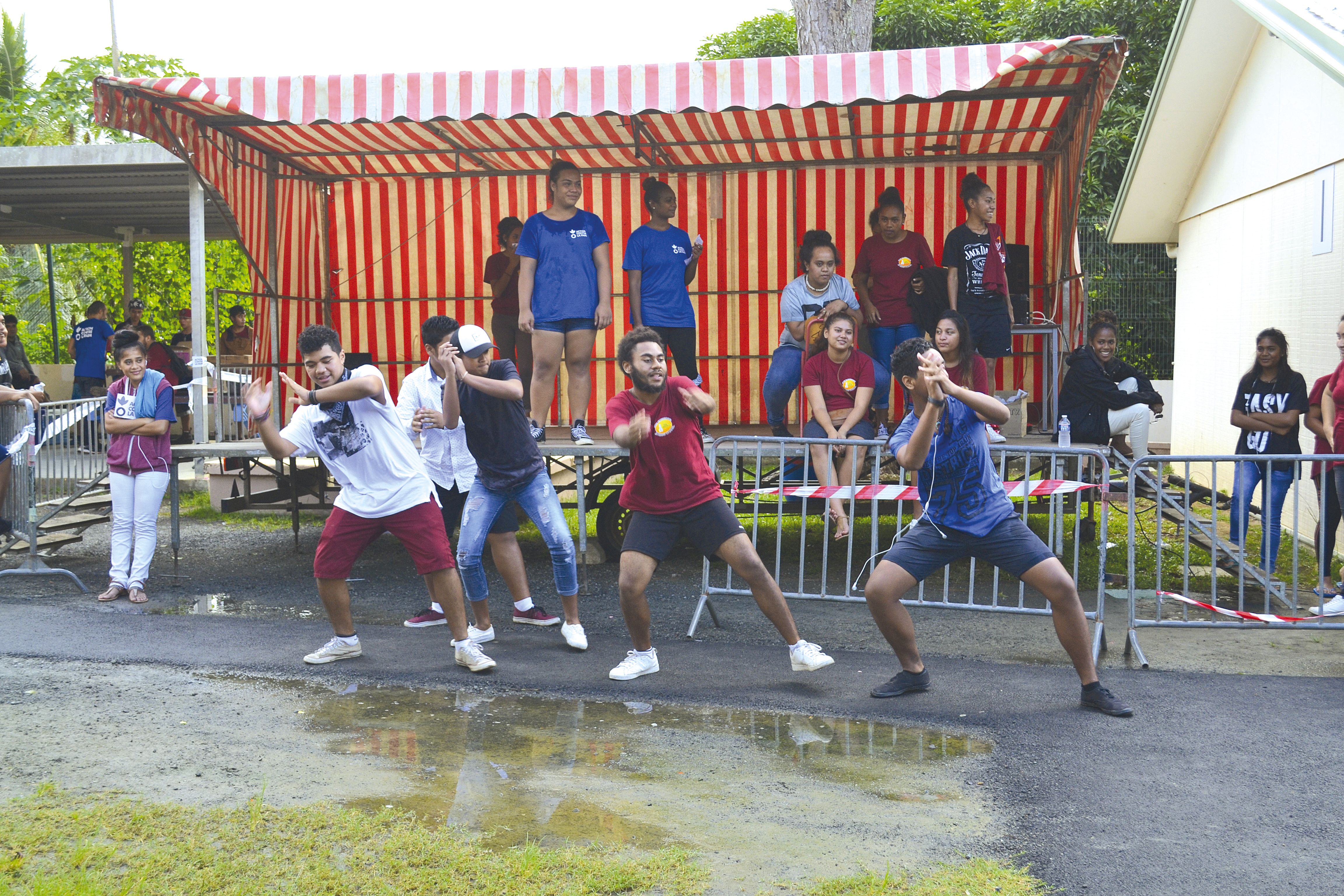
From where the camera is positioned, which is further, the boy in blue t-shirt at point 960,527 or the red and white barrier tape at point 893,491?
Answer: the red and white barrier tape at point 893,491

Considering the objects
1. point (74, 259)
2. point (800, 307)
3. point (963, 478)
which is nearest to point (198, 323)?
point (800, 307)

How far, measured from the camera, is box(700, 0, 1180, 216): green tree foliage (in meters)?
19.2

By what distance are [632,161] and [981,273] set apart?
3.97 meters

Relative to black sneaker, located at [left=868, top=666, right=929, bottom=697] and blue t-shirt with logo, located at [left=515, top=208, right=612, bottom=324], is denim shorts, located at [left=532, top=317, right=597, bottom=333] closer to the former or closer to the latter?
blue t-shirt with logo, located at [left=515, top=208, right=612, bottom=324]

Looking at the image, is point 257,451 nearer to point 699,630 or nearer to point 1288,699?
point 699,630

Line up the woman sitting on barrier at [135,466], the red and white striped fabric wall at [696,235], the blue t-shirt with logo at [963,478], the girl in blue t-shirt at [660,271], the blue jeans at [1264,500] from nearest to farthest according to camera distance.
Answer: the blue t-shirt with logo at [963,478] → the blue jeans at [1264,500] → the woman sitting on barrier at [135,466] → the girl in blue t-shirt at [660,271] → the red and white striped fabric wall at [696,235]

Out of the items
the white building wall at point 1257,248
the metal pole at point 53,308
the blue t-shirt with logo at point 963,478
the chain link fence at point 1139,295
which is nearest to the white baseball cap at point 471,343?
the blue t-shirt with logo at point 963,478

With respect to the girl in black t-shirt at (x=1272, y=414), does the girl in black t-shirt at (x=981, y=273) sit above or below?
above

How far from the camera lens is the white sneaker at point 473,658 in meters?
6.14

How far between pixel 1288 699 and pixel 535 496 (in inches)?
159

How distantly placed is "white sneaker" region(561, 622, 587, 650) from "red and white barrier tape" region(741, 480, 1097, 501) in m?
1.35

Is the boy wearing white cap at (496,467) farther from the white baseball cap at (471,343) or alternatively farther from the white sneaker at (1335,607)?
the white sneaker at (1335,607)

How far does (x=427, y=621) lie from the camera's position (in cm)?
738

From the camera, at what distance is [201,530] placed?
11617 mm
